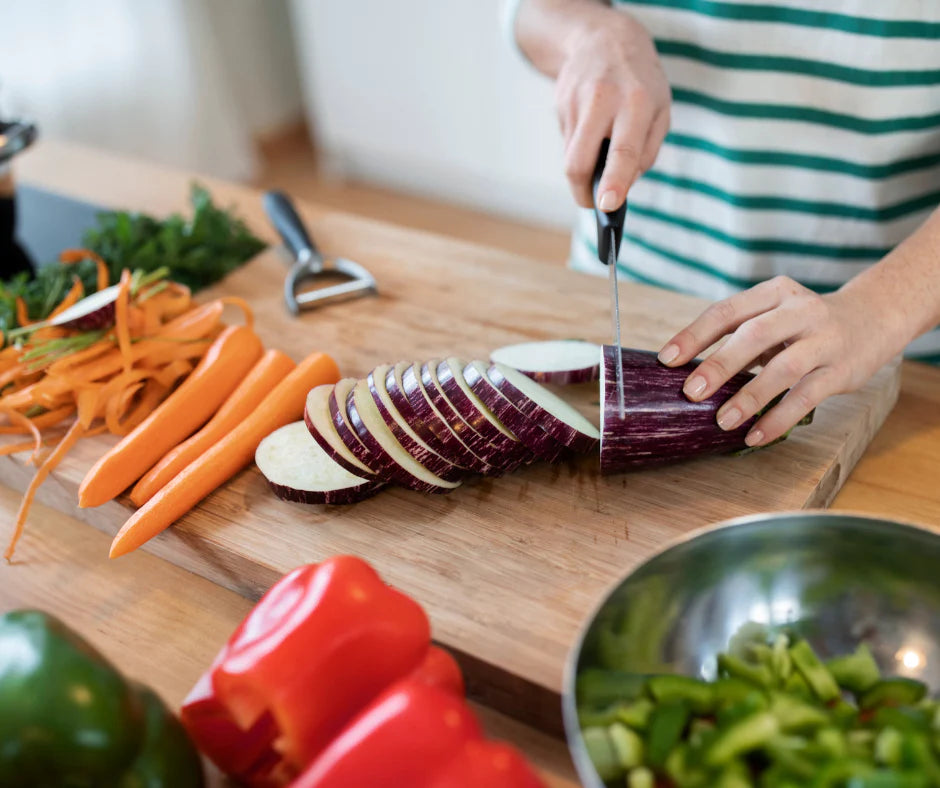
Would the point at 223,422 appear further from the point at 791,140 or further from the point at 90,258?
the point at 791,140

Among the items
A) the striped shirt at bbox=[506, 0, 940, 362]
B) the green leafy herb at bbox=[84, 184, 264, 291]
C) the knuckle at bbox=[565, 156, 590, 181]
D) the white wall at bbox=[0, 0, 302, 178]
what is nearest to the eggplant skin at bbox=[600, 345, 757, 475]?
the knuckle at bbox=[565, 156, 590, 181]

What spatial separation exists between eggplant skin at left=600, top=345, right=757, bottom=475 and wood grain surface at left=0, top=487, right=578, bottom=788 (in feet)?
1.64

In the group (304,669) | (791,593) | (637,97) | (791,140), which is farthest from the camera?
(791,140)

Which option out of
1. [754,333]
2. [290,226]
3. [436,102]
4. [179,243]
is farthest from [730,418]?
[436,102]

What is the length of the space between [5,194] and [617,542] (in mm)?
1912

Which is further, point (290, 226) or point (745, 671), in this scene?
point (290, 226)

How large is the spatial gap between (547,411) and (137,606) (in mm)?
771

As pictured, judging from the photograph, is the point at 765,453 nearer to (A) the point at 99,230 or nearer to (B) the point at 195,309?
(B) the point at 195,309

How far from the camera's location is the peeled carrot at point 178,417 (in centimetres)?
165

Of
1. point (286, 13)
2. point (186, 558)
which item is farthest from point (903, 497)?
point (286, 13)

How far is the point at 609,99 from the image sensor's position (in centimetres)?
177

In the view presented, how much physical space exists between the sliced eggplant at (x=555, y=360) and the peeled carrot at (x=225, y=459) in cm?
38

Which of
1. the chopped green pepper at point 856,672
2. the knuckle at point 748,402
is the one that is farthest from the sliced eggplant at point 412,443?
the chopped green pepper at point 856,672

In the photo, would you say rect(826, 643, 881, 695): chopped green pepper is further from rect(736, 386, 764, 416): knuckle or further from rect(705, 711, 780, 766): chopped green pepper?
rect(736, 386, 764, 416): knuckle
